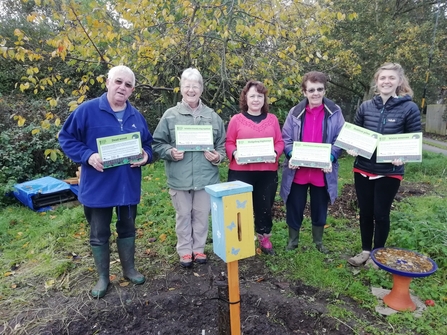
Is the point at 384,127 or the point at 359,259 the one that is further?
the point at 359,259

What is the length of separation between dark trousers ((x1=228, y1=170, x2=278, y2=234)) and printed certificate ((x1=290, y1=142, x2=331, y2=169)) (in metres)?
0.36

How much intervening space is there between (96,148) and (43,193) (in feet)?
12.6

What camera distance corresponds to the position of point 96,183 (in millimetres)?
2883

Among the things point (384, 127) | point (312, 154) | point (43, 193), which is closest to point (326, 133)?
point (312, 154)

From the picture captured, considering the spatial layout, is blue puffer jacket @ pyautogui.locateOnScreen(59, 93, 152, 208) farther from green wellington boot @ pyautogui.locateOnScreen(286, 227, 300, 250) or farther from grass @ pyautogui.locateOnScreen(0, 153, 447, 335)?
green wellington boot @ pyautogui.locateOnScreen(286, 227, 300, 250)

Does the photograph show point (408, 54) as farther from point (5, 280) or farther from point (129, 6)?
point (5, 280)

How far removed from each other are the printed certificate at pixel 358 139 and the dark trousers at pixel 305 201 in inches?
22.8

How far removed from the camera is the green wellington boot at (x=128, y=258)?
10.7 ft

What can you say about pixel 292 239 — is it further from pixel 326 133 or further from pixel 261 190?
pixel 326 133

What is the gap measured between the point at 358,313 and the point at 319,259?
0.89 meters

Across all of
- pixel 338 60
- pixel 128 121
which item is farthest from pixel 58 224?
pixel 338 60

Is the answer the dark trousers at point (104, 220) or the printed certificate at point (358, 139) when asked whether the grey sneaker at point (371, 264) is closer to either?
the printed certificate at point (358, 139)

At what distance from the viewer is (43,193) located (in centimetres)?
596

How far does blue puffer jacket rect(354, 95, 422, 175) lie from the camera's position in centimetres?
316
